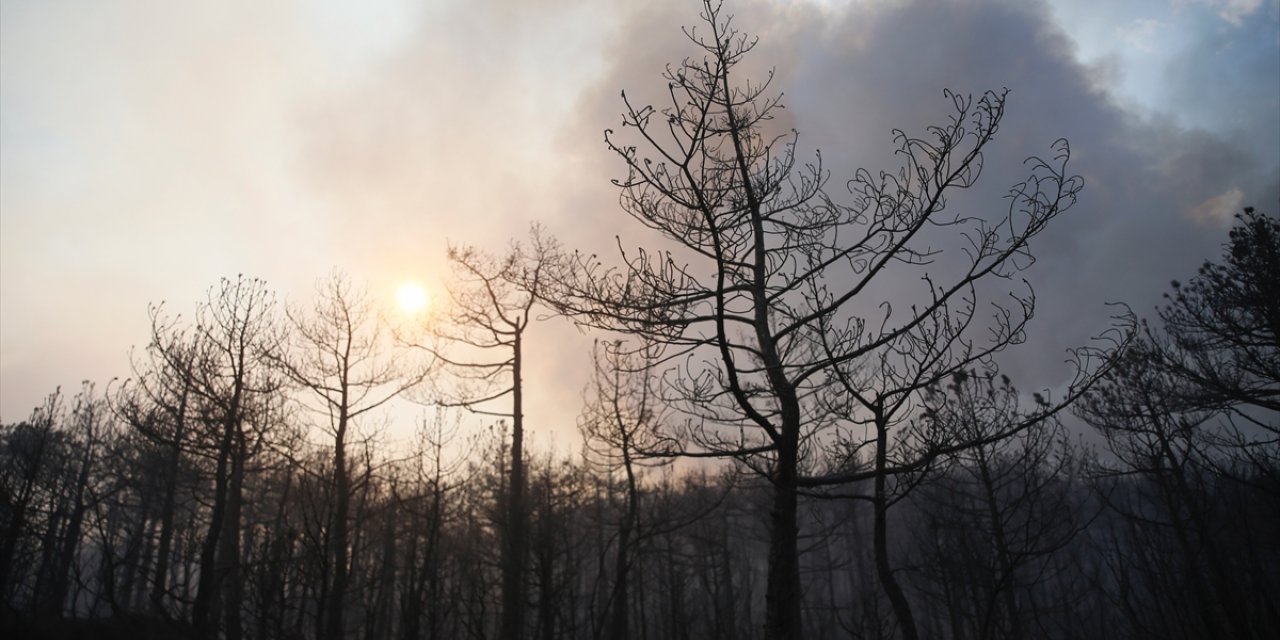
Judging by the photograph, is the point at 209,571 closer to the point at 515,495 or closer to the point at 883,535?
the point at 515,495

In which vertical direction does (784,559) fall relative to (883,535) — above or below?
below

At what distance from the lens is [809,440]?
22.9 ft

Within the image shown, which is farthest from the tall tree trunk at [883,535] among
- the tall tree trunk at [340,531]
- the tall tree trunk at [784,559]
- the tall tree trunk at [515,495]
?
the tall tree trunk at [340,531]

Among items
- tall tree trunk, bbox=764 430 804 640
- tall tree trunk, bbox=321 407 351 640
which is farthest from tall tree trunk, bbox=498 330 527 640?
tall tree trunk, bbox=764 430 804 640

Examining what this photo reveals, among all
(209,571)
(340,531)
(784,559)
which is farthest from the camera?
(340,531)

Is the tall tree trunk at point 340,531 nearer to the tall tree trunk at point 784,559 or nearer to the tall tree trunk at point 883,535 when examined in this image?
the tall tree trunk at point 784,559

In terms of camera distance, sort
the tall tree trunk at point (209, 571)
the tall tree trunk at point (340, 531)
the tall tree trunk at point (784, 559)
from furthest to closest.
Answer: the tall tree trunk at point (340, 531) → the tall tree trunk at point (209, 571) → the tall tree trunk at point (784, 559)

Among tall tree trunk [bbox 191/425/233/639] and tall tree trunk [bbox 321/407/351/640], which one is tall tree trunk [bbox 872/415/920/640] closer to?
tall tree trunk [bbox 191/425/233/639]

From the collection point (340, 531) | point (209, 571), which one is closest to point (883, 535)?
point (209, 571)

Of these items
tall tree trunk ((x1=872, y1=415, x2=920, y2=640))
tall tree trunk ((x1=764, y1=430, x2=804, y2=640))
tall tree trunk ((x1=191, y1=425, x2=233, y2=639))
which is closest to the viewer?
tall tree trunk ((x1=872, y1=415, x2=920, y2=640))

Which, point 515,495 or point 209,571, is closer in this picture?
point 209,571

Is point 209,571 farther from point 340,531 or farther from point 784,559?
point 784,559

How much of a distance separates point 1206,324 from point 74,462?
34.3 meters

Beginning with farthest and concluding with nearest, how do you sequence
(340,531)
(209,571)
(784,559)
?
(340,531)
(209,571)
(784,559)
